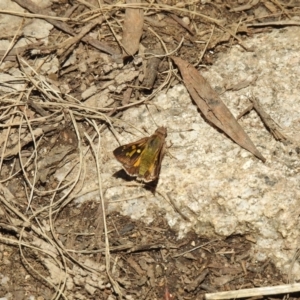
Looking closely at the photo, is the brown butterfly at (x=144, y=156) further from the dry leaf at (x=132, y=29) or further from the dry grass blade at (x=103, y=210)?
the dry leaf at (x=132, y=29)

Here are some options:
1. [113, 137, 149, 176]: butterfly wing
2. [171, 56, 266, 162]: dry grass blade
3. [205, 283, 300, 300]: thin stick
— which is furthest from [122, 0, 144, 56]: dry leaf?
[205, 283, 300, 300]: thin stick

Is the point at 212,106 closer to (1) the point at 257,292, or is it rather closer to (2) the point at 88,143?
(2) the point at 88,143

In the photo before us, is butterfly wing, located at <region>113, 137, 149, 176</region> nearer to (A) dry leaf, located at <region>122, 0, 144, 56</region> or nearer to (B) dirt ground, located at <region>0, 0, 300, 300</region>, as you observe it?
(B) dirt ground, located at <region>0, 0, 300, 300</region>

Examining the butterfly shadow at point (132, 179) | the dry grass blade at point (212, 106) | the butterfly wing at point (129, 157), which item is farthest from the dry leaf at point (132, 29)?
the butterfly shadow at point (132, 179)

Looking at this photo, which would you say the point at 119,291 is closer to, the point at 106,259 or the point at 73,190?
the point at 106,259

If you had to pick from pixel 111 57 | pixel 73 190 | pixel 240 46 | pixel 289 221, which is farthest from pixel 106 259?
pixel 240 46

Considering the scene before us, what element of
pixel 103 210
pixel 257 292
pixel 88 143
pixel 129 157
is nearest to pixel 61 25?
pixel 88 143
